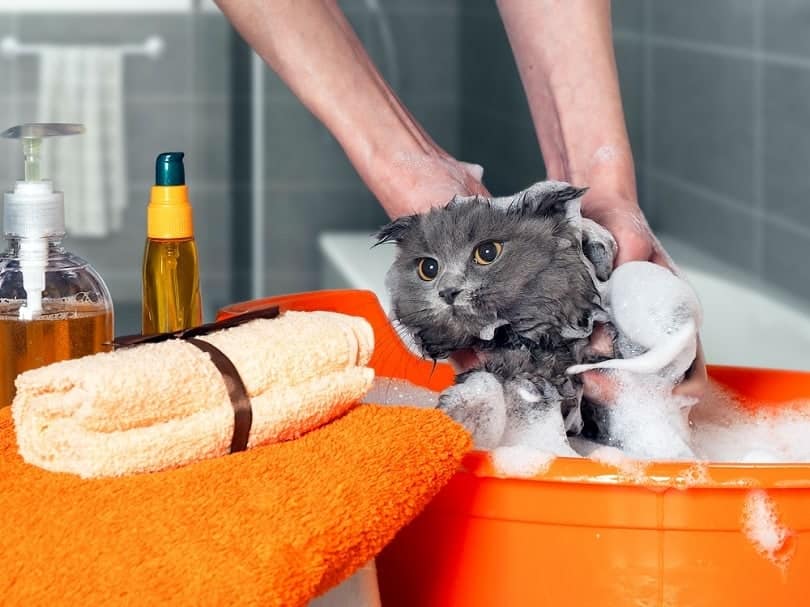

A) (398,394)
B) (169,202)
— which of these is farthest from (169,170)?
(398,394)

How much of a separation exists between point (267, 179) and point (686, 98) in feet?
3.65

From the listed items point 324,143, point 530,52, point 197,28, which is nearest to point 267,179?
point 324,143

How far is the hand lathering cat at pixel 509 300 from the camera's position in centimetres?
66

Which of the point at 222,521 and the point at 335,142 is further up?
the point at 335,142

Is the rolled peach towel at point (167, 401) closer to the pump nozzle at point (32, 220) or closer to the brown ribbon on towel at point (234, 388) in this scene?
the brown ribbon on towel at point (234, 388)

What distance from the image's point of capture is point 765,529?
586 millimetres

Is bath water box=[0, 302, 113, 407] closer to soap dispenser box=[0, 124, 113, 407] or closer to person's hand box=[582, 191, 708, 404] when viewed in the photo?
soap dispenser box=[0, 124, 113, 407]

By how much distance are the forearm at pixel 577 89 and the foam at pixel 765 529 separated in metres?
0.27

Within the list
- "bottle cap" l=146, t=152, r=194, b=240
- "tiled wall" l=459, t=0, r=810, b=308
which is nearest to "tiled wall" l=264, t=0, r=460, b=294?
"tiled wall" l=459, t=0, r=810, b=308

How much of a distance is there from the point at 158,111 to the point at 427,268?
201 centimetres

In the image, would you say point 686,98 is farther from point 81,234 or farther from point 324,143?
point 81,234

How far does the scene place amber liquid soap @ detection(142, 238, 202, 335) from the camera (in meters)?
0.74

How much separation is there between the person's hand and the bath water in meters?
0.27

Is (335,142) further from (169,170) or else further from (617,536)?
(617,536)
